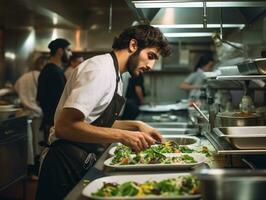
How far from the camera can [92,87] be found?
1.82 metres

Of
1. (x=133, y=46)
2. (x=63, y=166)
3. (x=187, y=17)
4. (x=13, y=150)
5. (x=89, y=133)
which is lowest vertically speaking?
(x=13, y=150)

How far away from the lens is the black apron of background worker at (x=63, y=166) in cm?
203

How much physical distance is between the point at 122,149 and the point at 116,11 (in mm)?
5267

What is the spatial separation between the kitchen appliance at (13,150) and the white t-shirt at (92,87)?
1948mm

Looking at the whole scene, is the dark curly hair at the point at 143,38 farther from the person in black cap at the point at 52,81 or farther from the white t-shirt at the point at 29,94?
the white t-shirt at the point at 29,94

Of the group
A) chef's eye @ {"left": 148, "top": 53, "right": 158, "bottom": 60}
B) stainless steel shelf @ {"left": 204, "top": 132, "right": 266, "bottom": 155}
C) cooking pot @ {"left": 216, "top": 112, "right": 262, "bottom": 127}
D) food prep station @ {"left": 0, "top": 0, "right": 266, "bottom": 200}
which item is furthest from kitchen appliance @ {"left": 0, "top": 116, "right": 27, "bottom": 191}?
stainless steel shelf @ {"left": 204, "top": 132, "right": 266, "bottom": 155}

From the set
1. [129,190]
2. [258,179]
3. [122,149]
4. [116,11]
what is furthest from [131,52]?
[116,11]

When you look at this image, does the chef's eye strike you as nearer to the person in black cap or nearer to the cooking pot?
the cooking pot

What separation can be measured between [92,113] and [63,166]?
1.08ft

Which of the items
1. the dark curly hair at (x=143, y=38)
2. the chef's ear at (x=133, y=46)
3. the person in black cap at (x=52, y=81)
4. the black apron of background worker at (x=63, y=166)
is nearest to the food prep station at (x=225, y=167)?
the black apron of background worker at (x=63, y=166)

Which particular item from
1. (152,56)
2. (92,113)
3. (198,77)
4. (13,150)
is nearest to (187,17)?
(152,56)

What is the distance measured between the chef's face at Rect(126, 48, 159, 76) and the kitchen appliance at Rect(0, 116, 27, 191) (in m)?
1.99

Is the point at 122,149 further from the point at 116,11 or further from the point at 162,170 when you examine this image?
the point at 116,11

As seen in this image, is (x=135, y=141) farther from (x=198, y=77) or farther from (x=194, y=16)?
(x=198, y=77)
